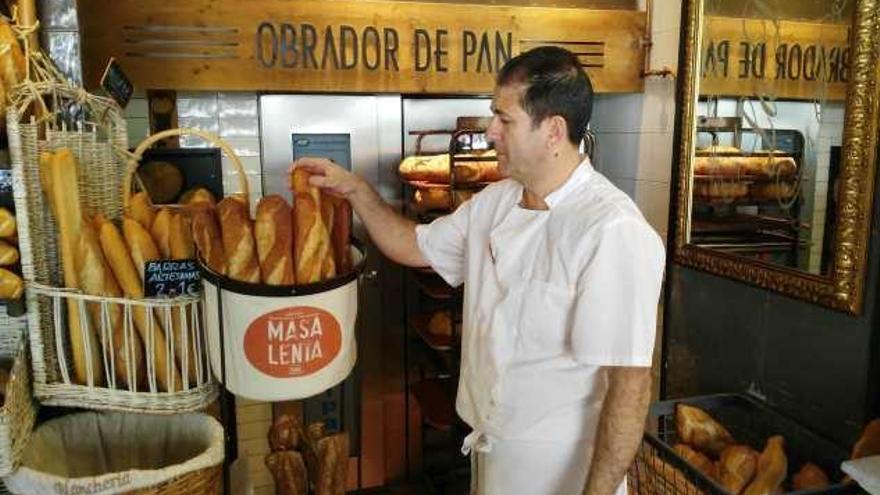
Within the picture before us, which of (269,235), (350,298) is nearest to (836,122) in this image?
(350,298)

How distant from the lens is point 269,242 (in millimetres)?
1307

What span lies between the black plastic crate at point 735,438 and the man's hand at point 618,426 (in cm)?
48

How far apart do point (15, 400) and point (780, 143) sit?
2204 mm

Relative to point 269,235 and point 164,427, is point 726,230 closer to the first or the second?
point 269,235

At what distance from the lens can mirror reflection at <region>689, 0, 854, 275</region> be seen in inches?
77.9

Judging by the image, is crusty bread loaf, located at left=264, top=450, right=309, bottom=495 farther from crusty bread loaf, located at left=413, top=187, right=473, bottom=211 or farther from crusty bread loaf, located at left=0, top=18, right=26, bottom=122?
crusty bread loaf, located at left=413, top=187, right=473, bottom=211

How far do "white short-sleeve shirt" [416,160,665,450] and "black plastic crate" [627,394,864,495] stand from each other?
500 millimetres

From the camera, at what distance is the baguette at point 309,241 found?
1.31m

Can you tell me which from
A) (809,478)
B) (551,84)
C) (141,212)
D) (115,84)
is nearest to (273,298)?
(141,212)

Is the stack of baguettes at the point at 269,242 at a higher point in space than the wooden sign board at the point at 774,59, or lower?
lower

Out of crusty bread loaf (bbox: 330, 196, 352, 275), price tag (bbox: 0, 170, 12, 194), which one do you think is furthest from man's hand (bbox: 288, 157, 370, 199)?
price tag (bbox: 0, 170, 12, 194)

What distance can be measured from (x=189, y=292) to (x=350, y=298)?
1.10 ft

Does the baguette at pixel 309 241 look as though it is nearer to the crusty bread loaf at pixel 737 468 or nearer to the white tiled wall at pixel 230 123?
the crusty bread loaf at pixel 737 468

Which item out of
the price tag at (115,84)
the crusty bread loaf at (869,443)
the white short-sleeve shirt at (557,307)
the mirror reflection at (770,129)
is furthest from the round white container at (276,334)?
the mirror reflection at (770,129)
